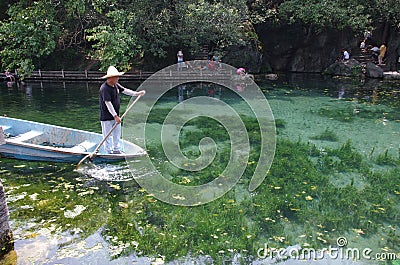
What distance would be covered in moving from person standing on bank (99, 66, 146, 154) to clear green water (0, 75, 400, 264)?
0.43 meters

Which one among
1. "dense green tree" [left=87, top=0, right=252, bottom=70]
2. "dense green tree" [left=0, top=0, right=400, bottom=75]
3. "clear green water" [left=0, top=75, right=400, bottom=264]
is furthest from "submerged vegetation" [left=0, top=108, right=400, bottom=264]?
"dense green tree" [left=87, top=0, right=252, bottom=70]

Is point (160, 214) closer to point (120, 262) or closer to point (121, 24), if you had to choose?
point (120, 262)

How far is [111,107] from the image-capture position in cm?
596

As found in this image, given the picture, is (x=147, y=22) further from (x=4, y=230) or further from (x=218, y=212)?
(x=4, y=230)

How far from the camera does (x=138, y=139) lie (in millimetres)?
8336

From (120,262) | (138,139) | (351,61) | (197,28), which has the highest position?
(197,28)

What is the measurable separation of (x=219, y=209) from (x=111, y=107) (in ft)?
8.32

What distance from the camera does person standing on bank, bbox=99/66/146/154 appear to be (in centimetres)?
593

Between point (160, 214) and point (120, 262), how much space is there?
1125mm

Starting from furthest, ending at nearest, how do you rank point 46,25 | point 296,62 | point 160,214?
point 296,62
point 46,25
point 160,214

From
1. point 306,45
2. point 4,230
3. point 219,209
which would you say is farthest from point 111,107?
point 306,45

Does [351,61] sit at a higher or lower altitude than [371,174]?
higher

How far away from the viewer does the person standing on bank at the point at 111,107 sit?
593 cm

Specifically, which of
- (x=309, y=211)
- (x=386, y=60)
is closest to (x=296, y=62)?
(x=386, y=60)
